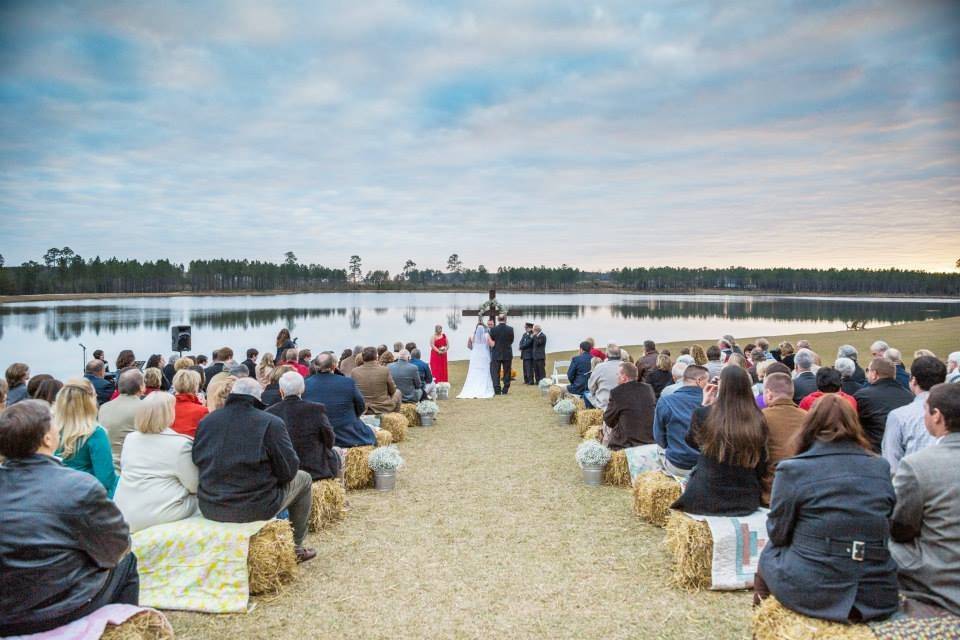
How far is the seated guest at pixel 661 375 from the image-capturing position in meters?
8.72

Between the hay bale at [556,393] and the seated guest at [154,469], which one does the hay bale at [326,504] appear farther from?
the hay bale at [556,393]

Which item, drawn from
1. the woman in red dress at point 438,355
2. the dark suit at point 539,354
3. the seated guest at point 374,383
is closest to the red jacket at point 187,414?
the seated guest at point 374,383

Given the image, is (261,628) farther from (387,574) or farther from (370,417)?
(370,417)

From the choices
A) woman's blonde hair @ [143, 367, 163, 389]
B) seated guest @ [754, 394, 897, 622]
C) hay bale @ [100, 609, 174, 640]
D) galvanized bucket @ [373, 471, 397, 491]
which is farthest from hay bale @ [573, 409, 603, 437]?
hay bale @ [100, 609, 174, 640]

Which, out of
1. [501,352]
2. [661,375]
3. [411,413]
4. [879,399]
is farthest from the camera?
[501,352]

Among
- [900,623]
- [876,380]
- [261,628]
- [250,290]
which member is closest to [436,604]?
[261,628]

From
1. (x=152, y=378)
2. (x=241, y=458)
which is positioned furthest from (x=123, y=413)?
A: (x=241, y=458)

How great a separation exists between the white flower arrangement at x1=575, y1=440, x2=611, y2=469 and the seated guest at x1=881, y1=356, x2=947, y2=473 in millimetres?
2948

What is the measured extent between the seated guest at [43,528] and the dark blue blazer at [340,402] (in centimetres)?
426

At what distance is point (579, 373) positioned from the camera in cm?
1223

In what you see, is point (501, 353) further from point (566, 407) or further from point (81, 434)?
point (81, 434)

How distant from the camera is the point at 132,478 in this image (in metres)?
4.63

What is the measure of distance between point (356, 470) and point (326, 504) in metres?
1.22

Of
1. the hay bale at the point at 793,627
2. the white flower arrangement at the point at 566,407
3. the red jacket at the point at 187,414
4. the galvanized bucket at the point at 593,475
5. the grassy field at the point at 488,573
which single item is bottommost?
the grassy field at the point at 488,573
